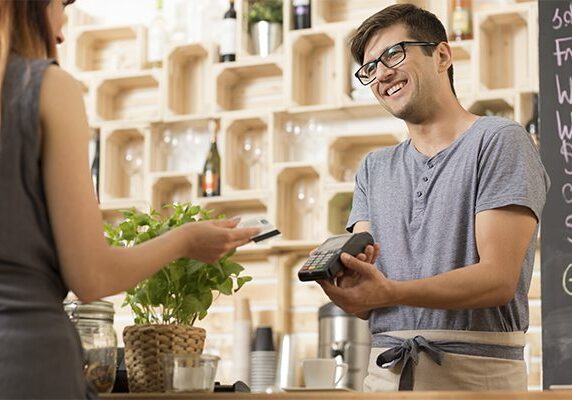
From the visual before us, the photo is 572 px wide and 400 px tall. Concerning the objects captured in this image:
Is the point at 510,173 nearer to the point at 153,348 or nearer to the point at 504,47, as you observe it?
the point at 153,348

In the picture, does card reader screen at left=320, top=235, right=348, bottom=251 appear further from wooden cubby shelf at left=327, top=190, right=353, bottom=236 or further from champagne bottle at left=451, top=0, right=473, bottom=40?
champagne bottle at left=451, top=0, right=473, bottom=40

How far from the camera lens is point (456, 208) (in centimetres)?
180

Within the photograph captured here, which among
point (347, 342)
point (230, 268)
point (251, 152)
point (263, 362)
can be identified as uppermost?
point (251, 152)

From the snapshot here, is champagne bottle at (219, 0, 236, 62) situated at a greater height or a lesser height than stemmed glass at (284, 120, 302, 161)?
greater

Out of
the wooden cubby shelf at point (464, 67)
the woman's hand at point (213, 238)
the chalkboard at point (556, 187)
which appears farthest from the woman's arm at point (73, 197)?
the wooden cubby shelf at point (464, 67)

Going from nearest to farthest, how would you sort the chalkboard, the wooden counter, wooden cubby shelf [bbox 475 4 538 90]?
the wooden counter
the chalkboard
wooden cubby shelf [bbox 475 4 538 90]

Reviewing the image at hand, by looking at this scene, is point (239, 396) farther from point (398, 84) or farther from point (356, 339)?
point (356, 339)

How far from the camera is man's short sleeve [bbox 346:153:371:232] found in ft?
6.71

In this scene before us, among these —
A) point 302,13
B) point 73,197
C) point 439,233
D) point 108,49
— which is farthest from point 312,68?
point 73,197

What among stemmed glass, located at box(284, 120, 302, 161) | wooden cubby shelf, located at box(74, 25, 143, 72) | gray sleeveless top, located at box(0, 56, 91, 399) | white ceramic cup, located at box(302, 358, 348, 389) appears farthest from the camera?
wooden cubby shelf, located at box(74, 25, 143, 72)

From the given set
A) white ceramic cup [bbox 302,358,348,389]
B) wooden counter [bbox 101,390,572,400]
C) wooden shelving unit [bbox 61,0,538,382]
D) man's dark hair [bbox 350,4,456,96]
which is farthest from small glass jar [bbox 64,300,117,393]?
wooden shelving unit [bbox 61,0,538,382]

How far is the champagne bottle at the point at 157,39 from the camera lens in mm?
4383

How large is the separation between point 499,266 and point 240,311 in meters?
2.40

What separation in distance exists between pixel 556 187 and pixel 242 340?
134 cm
